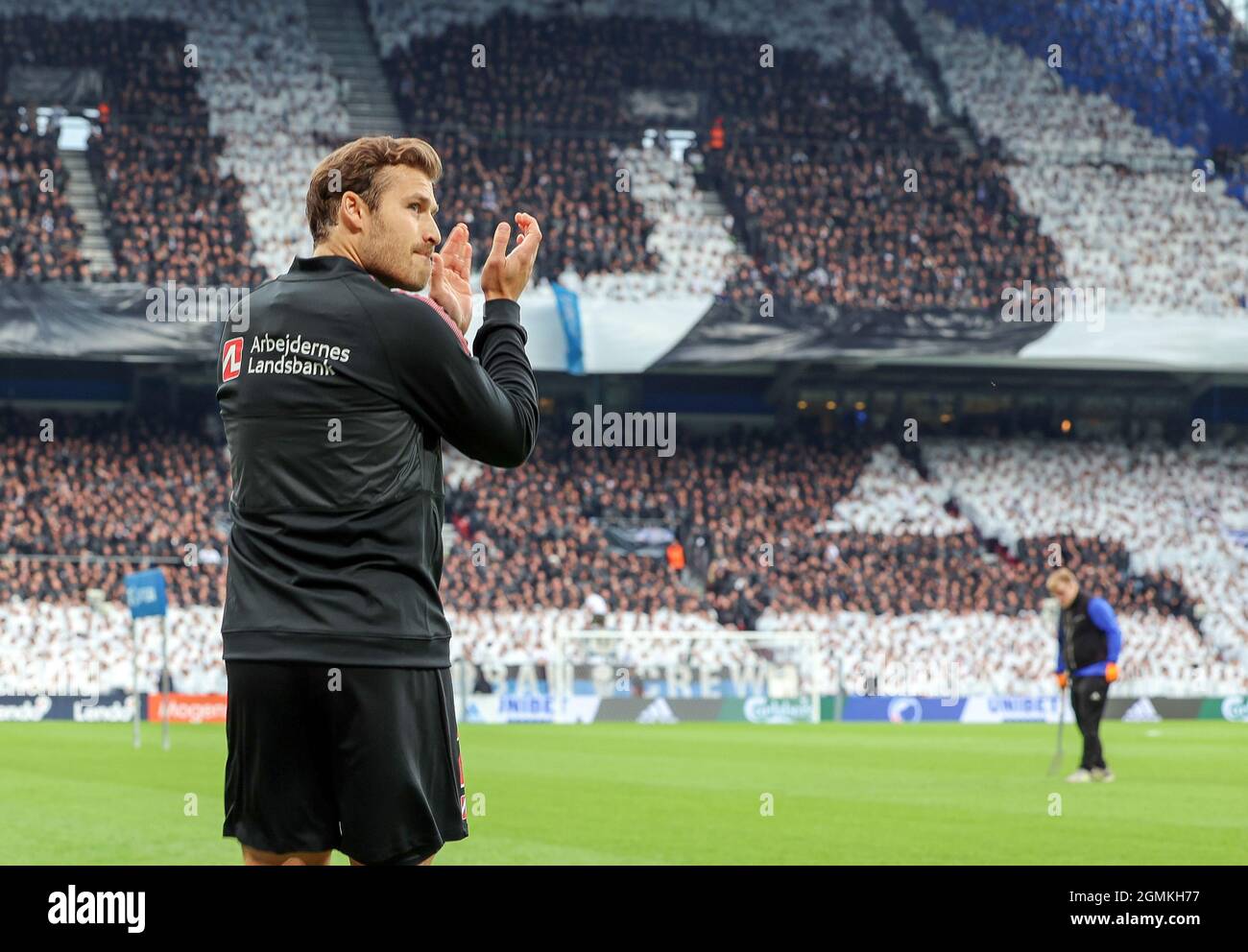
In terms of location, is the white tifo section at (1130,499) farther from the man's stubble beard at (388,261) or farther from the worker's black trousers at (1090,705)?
the man's stubble beard at (388,261)

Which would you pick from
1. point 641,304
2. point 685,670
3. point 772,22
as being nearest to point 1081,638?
point 685,670

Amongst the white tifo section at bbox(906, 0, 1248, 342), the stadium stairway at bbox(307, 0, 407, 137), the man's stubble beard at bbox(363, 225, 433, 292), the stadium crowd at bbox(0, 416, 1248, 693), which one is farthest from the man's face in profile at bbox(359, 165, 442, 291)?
the stadium stairway at bbox(307, 0, 407, 137)

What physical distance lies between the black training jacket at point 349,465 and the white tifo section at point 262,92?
38.5 meters

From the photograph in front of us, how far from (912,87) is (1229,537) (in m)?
A: 15.1

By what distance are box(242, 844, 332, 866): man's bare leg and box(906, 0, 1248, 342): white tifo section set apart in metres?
40.2

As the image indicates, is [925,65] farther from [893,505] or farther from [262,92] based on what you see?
[262,92]

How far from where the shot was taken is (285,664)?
3.86 m

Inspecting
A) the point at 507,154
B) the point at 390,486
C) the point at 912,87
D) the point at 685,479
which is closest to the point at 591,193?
the point at 507,154

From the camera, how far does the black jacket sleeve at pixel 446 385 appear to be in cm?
388

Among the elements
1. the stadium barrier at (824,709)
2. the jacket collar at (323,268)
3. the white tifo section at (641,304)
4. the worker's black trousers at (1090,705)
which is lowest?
the stadium barrier at (824,709)

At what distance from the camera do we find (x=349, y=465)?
3885mm

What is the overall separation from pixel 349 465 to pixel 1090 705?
1589 cm

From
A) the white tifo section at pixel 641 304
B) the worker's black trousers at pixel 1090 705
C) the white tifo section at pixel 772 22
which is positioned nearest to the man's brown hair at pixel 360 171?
the worker's black trousers at pixel 1090 705
